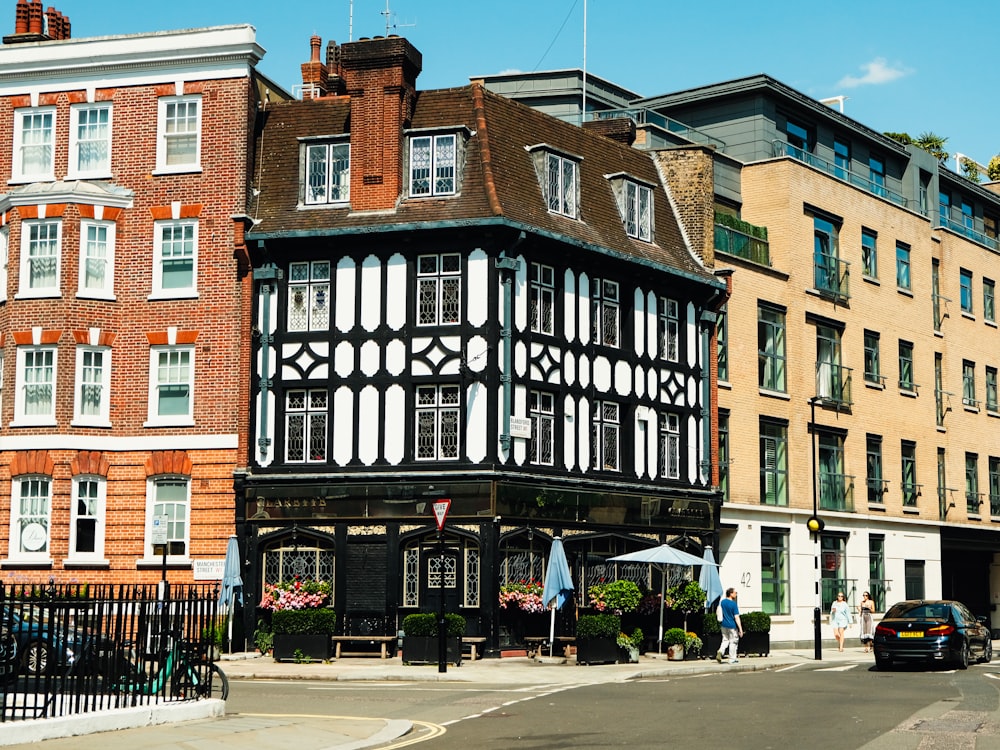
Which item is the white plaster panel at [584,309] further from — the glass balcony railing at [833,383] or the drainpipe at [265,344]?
the glass balcony railing at [833,383]

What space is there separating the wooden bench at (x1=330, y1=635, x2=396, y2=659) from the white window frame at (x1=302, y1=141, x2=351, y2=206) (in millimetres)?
9924

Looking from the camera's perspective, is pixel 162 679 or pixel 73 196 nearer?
pixel 162 679

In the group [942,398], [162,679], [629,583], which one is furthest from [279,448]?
[942,398]

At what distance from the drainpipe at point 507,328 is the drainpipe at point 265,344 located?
520cm

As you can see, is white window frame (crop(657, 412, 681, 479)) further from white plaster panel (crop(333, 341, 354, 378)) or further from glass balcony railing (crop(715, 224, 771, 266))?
white plaster panel (crop(333, 341, 354, 378))

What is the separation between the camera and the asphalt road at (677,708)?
629 inches

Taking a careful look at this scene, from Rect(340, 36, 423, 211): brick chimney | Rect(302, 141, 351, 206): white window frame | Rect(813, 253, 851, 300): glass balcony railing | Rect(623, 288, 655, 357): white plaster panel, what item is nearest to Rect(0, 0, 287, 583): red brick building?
Rect(302, 141, 351, 206): white window frame

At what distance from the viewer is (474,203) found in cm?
3228

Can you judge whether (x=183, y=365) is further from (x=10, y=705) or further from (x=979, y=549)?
(x=979, y=549)

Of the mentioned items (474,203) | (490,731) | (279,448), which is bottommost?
(490,731)

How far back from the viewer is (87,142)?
34.5 metres

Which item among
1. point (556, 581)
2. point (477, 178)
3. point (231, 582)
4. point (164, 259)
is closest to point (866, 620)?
point (556, 581)

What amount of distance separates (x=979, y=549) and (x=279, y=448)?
1153 inches

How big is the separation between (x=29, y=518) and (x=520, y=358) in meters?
11.8
